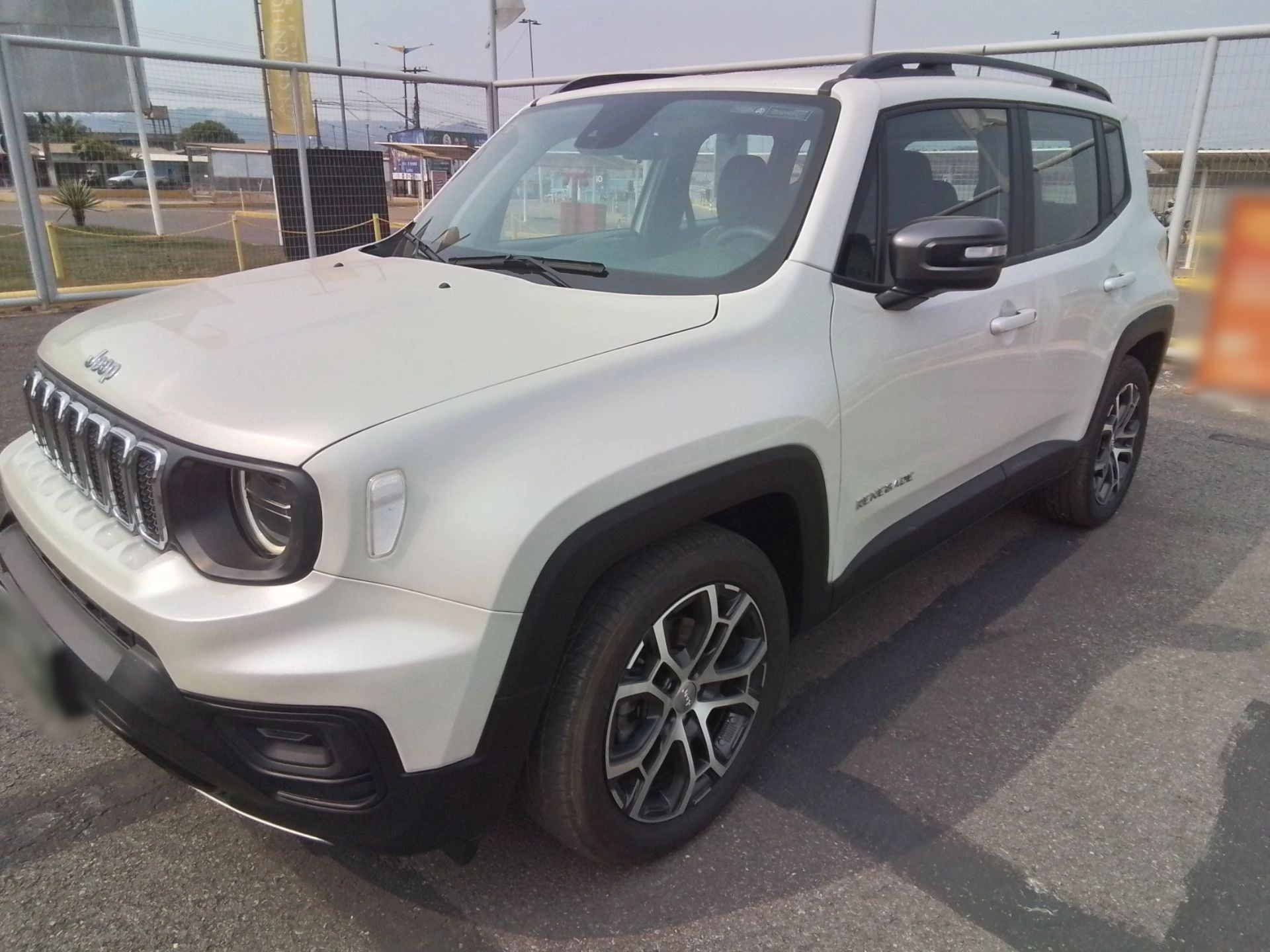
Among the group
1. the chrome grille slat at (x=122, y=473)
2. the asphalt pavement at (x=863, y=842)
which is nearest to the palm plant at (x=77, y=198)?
the asphalt pavement at (x=863, y=842)

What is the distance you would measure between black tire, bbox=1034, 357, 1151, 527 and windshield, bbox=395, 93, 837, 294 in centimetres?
202

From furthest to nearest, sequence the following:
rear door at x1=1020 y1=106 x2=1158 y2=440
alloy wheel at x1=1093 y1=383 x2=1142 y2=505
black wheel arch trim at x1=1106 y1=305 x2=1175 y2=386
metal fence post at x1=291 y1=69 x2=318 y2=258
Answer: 1. metal fence post at x1=291 y1=69 x2=318 y2=258
2. alloy wheel at x1=1093 y1=383 x2=1142 y2=505
3. black wheel arch trim at x1=1106 y1=305 x2=1175 y2=386
4. rear door at x1=1020 y1=106 x2=1158 y2=440

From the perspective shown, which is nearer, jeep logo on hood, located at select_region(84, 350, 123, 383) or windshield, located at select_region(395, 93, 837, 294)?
jeep logo on hood, located at select_region(84, 350, 123, 383)

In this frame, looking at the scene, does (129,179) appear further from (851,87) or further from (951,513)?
(951,513)

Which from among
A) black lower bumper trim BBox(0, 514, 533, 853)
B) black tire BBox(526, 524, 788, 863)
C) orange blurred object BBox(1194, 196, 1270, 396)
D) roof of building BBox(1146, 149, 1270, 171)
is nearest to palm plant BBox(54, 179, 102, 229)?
black lower bumper trim BBox(0, 514, 533, 853)

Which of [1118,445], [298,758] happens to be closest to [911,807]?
[298,758]

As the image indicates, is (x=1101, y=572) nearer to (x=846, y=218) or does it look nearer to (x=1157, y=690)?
(x=1157, y=690)

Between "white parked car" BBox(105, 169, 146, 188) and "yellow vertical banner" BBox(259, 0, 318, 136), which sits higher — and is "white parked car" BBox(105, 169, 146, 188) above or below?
below

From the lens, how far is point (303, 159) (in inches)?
377

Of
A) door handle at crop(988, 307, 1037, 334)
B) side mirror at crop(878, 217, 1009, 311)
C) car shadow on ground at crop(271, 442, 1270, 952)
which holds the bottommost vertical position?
car shadow on ground at crop(271, 442, 1270, 952)

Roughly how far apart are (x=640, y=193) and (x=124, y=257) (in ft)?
28.3

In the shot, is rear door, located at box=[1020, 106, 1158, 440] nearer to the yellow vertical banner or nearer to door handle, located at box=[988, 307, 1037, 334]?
door handle, located at box=[988, 307, 1037, 334]

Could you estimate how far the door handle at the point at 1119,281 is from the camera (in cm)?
373

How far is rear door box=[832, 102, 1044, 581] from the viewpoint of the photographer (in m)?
2.55
